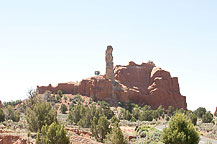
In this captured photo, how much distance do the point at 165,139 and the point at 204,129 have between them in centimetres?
2634

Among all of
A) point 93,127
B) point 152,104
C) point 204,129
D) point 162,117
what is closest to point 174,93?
point 152,104

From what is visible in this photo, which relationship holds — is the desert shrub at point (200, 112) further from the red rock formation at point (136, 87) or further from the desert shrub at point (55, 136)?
the desert shrub at point (55, 136)

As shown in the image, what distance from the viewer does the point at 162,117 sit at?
7125 cm

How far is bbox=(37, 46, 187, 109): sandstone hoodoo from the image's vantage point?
89625 mm

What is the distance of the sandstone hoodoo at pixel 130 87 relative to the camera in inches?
3529

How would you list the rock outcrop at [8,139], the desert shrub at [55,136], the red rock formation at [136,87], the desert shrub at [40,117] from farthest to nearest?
the red rock formation at [136,87]
the desert shrub at [40,117]
the rock outcrop at [8,139]
the desert shrub at [55,136]

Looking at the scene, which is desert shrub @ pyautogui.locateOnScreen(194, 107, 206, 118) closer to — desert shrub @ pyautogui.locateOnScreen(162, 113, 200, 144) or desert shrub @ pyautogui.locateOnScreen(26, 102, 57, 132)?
desert shrub @ pyautogui.locateOnScreen(26, 102, 57, 132)

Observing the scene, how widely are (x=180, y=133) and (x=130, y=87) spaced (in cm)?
7563

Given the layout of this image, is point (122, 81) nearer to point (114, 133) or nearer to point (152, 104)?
point (152, 104)

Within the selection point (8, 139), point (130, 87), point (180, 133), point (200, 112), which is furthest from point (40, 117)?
point (130, 87)

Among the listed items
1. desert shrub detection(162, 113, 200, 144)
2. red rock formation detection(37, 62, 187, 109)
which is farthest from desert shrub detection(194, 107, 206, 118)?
desert shrub detection(162, 113, 200, 144)

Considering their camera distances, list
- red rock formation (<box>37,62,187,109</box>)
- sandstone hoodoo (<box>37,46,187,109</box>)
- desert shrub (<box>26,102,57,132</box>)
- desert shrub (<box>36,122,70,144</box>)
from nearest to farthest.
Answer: desert shrub (<box>36,122,70,144</box>), desert shrub (<box>26,102,57,132</box>), sandstone hoodoo (<box>37,46,187,109</box>), red rock formation (<box>37,62,187,109</box>)

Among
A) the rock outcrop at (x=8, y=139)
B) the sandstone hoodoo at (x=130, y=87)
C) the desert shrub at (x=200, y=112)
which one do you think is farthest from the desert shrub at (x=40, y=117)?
the sandstone hoodoo at (x=130, y=87)

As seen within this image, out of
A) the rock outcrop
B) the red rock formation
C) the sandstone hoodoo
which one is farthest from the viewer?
the red rock formation
